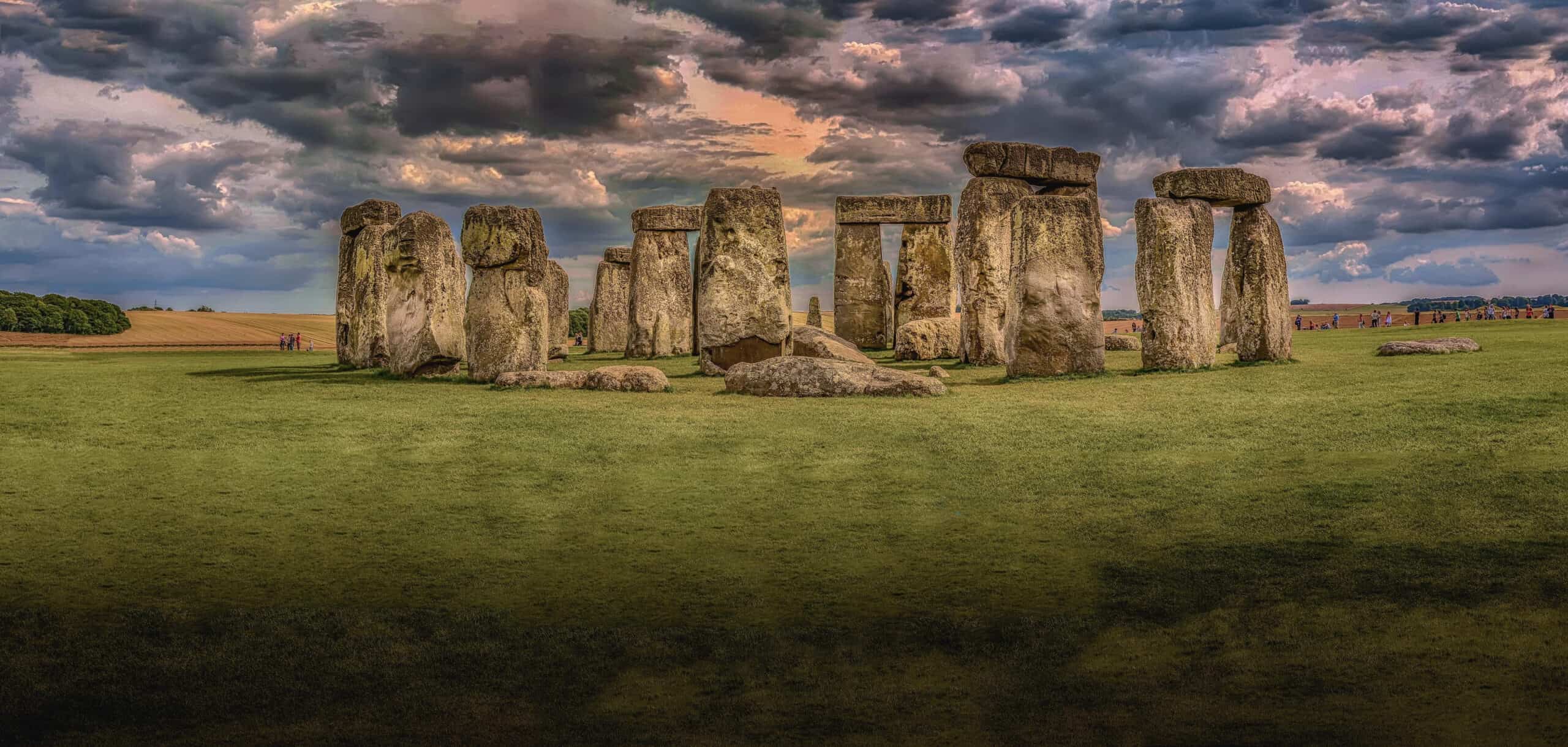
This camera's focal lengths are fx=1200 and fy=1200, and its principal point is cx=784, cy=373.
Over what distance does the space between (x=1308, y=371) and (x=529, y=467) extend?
1099cm

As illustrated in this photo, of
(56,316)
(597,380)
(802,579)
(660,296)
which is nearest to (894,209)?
(660,296)

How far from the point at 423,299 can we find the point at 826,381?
6849mm

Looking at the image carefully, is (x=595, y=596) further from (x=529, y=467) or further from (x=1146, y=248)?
(x=1146, y=248)

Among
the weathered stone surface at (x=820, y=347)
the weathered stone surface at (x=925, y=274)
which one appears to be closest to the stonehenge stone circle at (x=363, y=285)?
the weathered stone surface at (x=820, y=347)

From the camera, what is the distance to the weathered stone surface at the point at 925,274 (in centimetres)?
2700

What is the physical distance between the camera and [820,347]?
18469 mm

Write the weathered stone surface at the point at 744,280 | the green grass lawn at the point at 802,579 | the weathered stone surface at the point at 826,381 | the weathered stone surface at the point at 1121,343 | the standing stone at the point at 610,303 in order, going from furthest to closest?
the standing stone at the point at 610,303 → the weathered stone surface at the point at 1121,343 → the weathered stone surface at the point at 744,280 → the weathered stone surface at the point at 826,381 → the green grass lawn at the point at 802,579

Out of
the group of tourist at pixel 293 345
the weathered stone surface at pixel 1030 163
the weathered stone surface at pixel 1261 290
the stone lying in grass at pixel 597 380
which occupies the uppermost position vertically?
the weathered stone surface at pixel 1030 163

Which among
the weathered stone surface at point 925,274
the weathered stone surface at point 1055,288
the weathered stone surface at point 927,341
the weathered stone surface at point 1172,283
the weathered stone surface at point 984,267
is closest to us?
the weathered stone surface at point 1055,288

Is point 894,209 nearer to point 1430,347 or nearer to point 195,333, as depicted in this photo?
point 1430,347

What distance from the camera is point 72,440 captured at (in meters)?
10.7

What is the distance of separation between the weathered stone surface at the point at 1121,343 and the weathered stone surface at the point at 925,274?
3982 millimetres

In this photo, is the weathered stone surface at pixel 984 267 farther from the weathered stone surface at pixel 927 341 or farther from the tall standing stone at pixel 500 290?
the tall standing stone at pixel 500 290

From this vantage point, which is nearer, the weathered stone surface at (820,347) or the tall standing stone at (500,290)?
the tall standing stone at (500,290)
